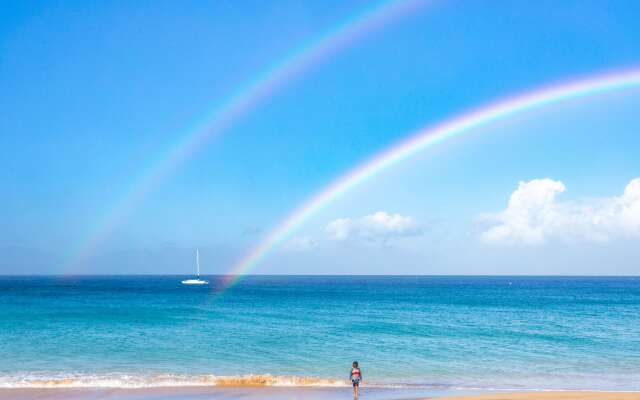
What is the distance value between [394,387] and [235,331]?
80.6ft

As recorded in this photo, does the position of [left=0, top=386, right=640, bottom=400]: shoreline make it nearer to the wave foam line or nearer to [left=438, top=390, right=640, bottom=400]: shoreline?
[left=438, top=390, right=640, bottom=400]: shoreline

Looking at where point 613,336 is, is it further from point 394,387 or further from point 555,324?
point 394,387

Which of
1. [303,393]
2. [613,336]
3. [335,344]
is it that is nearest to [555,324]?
[613,336]

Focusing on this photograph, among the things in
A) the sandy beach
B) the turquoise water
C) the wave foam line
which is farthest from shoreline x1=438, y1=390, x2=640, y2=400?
the wave foam line

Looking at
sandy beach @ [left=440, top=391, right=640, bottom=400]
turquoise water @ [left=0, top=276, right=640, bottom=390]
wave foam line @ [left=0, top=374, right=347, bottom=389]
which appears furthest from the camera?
turquoise water @ [left=0, top=276, right=640, bottom=390]

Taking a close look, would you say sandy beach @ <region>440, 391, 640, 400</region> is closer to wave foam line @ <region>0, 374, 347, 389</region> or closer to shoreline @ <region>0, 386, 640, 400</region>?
shoreline @ <region>0, 386, 640, 400</region>

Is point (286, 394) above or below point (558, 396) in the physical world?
above

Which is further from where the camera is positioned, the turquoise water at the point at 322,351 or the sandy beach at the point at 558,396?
the turquoise water at the point at 322,351

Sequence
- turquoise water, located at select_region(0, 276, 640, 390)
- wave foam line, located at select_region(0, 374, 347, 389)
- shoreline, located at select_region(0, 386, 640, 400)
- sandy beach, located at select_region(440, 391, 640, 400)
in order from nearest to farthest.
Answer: sandy beach, located at select_region(440, 391, 640, 400) < shoreline, located at select_region(0, 386, 640, 400) < wave foam line, located at select_region(0, 374, 347, 389) < turquoise water, located at select_region(0, 276, 640, 390)

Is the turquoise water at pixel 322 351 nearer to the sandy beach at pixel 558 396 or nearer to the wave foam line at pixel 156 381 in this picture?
the wave foam line at pixel 156 381

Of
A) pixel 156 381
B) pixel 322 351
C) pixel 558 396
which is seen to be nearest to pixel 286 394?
pixel 156 381

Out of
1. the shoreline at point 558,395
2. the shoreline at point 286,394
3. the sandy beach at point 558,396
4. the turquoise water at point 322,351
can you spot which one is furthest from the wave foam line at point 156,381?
the sandy beach at point 558,396

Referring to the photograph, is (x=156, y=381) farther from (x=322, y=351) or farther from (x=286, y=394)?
(x=322, y=351)

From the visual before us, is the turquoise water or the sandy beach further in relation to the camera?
the turquoise water
